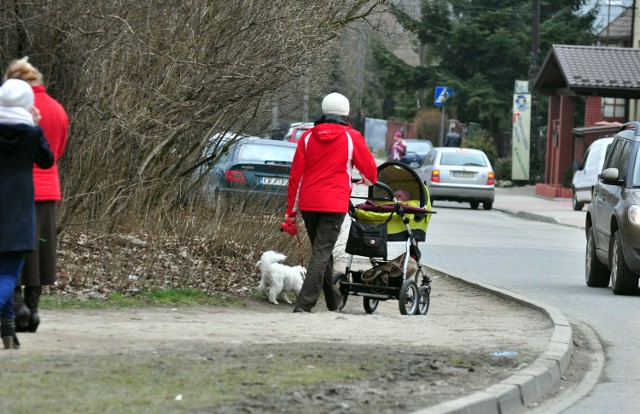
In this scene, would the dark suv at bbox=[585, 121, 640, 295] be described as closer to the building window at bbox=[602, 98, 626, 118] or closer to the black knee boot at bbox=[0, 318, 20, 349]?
the black knee boot at bbox=[0, 318, 20, 349]

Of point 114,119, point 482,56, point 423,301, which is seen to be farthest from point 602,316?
point 482,56

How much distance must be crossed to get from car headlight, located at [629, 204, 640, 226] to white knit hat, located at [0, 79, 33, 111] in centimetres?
775

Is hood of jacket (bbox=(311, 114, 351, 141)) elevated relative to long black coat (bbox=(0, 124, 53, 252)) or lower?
elevated

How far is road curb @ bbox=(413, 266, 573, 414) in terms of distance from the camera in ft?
22.4

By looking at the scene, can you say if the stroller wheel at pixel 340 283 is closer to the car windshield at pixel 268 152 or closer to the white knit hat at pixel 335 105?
the white knit hat at pixel 335 105

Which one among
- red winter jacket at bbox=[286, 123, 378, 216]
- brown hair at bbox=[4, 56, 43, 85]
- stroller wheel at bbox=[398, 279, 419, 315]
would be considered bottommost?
stroller wheel at bbox=[398, 279, 419, 315]

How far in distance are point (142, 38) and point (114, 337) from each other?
14.1ft

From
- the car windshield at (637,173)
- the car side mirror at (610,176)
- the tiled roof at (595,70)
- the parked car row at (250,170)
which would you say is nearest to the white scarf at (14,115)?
the parked car row at (250,170)

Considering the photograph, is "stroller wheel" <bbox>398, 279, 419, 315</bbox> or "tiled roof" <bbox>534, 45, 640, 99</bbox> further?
"tiled roof" <bbox>534, 45, 640, 99</bbox>

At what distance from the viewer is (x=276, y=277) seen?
37.6ft

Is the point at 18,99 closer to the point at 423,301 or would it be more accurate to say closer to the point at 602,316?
the point at 423,301

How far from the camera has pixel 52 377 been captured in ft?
22.7

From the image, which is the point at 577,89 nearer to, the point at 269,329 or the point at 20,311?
the point at 269,329

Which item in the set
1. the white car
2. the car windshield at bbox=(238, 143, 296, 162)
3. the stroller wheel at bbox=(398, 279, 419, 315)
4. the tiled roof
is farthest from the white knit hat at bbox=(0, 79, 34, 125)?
the tiled roof
